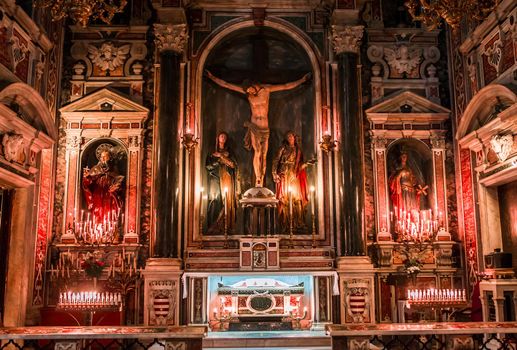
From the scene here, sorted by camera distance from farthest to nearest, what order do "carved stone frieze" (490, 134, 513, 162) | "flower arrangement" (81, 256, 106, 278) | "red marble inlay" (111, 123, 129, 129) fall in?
"red marble inlay" (111, 123, 129, 129), "flower arrangement" (81, 256, 106, 278), "carved stone frieze" (490, 134, 513, 162)

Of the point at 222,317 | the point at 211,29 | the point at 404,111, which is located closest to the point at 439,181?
the point at 404,111

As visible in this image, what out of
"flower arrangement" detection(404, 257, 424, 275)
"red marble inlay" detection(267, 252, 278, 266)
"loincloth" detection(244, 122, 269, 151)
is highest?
"loincloth" detection(244, 122, 269, 151)

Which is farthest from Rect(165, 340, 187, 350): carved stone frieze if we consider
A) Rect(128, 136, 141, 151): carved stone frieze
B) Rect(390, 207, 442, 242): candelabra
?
Rect(390, 207, 442, 242): candelabra

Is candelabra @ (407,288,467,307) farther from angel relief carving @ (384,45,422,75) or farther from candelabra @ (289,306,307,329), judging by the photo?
angel relief carving @ (384,45,422,75)

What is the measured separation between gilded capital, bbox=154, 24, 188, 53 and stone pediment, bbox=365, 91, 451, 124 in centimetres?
396

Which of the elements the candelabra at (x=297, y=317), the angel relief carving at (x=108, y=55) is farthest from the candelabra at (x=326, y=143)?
the angel relief carving at (x=108, y=55)

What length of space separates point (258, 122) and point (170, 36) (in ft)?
7.97

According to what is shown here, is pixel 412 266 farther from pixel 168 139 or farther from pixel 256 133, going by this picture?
pixel 168 139

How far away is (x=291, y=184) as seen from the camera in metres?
11.8

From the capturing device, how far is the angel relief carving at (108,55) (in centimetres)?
1209

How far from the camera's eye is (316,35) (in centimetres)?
1252

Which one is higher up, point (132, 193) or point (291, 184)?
point (291, 184)

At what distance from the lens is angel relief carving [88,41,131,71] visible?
39.7 ft

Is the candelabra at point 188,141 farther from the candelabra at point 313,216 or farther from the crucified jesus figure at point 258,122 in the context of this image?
the candelabra at point 313,216
